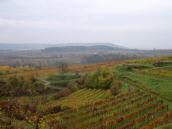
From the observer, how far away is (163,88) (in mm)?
32531

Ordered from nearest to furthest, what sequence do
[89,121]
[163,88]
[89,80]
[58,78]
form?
[89,121]
[163,88]
[89,80]
[58,78]

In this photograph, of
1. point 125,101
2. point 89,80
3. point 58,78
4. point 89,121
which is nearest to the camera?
point 89,121

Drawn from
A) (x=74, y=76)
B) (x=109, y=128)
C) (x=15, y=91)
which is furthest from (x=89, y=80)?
(x=109, y=128)

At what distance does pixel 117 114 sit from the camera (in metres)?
27.1

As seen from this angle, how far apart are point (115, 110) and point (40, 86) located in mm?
34296

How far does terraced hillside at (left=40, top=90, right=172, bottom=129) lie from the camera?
78.6 feet

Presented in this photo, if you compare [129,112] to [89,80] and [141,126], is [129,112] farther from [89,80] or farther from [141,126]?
[89,80]

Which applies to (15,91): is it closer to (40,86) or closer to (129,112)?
(40,86)

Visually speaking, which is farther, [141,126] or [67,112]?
[67,112]

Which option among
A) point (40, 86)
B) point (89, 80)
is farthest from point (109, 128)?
point (40, 86)

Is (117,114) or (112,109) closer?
(117,114)

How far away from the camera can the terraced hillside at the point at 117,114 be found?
2397 cm

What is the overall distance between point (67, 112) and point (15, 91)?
31684mm

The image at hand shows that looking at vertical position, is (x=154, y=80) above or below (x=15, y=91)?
above
